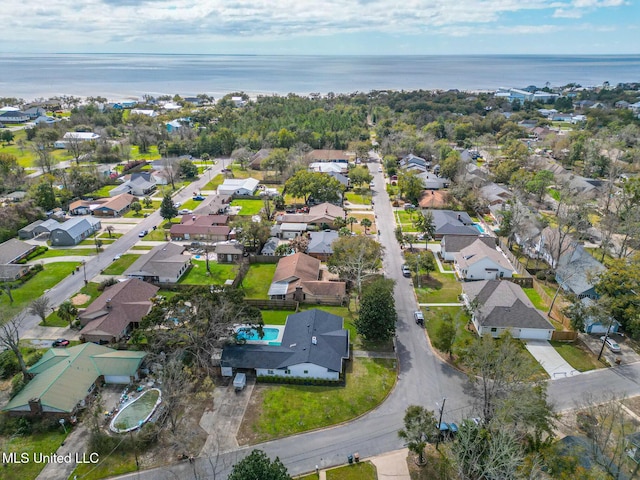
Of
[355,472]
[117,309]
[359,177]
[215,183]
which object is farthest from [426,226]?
[215,183]

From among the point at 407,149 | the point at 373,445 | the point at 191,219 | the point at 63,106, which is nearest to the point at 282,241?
the point at 191,219

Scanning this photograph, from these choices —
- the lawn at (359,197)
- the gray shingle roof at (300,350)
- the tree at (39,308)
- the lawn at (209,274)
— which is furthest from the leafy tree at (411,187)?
the tree at (39,308)

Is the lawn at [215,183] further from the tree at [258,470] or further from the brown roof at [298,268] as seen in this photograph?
the tree at [258,470]

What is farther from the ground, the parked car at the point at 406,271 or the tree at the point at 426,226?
the tree at the point at 426,226

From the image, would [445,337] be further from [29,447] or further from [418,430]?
[29,447]

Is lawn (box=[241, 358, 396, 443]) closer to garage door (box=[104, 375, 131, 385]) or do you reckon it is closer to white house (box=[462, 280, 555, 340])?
white house (box=[462, 280, 555, 340])

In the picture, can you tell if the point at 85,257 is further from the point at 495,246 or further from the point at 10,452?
the point at 495,246

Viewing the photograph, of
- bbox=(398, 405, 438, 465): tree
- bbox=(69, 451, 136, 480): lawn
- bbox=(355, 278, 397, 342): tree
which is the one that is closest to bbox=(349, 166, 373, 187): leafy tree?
bbox=(355, 278, 397, 342): tree
